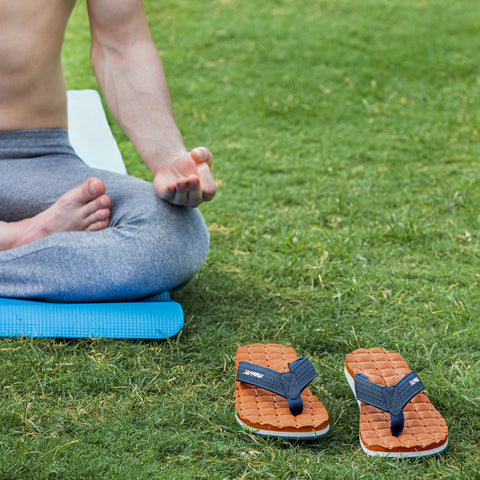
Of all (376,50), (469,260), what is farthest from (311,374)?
(376,50)

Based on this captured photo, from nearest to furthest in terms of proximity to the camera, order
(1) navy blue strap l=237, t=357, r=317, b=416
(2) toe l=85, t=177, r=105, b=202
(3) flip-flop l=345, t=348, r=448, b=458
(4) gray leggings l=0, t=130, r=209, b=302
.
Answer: (3) flip-flop l=345, t=348, r=448, b=458, (1) navy blue strap l=237, t=357, r=317, b=416, (4) gray leggings l=0, t=130, r=209, b=302, (2) toe l=85, t=177, r=105, b=202

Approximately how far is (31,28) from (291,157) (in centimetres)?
191

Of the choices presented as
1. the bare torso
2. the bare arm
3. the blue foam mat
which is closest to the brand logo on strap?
the blue foam mat

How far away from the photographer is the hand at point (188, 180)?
213 cm

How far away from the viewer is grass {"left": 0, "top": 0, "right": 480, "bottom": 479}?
1.62 metres

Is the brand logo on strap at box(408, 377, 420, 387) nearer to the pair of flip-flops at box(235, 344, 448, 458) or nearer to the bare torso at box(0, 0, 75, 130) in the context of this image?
the pair of flip-flops at box(235, 344, 448, 458)

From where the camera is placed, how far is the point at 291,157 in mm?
3967

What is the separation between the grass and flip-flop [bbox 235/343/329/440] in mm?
40

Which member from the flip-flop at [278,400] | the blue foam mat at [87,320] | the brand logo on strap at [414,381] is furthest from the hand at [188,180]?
the brand logo on strap at [414,381]

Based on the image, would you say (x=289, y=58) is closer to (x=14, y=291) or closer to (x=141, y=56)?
(x=141, y=56)

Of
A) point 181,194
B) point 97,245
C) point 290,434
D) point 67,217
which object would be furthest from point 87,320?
point 290,434

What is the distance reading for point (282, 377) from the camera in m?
1.82

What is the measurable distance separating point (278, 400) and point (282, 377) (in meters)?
0.06

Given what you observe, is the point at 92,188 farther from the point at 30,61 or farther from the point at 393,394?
the point at 393,394
